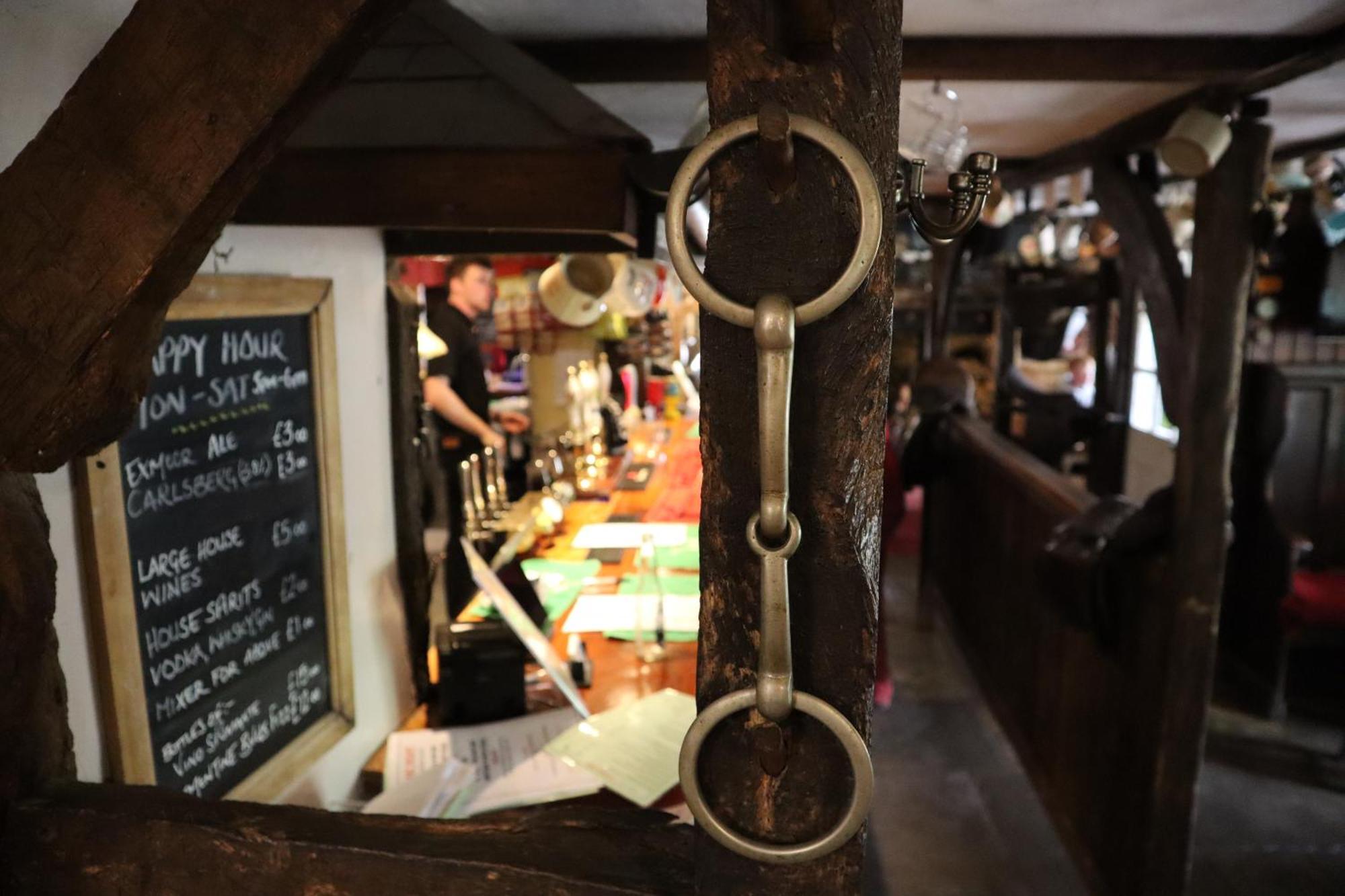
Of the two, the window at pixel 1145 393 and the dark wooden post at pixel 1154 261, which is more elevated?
the dark wooden post at pixel 1154 261

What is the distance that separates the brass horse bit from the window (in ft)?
24.1

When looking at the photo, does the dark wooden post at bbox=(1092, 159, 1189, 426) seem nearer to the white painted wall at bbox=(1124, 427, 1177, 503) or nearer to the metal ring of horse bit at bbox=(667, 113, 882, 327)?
the metal ring of horse bit at bbox=(667, 113, 882, 327)

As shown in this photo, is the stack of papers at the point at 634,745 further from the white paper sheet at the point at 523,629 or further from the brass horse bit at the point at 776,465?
the brass horse bit at the point at 776,465

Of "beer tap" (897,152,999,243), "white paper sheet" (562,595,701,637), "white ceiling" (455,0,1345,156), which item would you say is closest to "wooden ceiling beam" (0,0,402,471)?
"beer tap" (897,152,999,243)

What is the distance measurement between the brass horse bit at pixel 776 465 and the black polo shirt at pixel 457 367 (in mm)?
4149

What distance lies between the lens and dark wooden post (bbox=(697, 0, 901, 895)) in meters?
0.55

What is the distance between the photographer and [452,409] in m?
4.46

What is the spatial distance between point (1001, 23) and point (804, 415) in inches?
91.1

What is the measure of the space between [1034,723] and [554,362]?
144 inches

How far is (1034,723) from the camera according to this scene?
387 centimetres

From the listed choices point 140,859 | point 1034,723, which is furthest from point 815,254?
point 1034,723

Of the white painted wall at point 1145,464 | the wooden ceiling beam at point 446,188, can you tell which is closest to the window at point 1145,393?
the white painted wall at point 1145,464

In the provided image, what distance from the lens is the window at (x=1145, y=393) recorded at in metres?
7.25

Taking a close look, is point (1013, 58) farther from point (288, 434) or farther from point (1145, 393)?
point (1145, 393)
